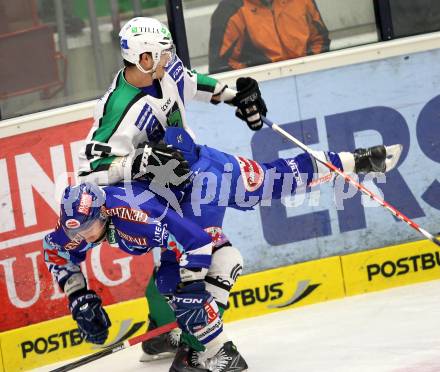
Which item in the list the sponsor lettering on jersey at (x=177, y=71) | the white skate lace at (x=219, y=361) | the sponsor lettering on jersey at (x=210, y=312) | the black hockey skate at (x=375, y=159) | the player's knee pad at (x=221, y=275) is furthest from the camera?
the black hockey skate at (x=375, y=159)

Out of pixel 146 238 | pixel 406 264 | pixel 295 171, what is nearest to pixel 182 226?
pixel 146 238

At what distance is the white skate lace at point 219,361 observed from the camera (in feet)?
14.6

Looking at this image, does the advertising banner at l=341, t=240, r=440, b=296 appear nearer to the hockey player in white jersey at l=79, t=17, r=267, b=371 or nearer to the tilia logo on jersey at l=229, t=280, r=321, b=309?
the tilia logo on jersey at l=229, t=280, r=321, b=309

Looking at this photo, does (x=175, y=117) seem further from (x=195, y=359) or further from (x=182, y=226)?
(x=195, y=359)

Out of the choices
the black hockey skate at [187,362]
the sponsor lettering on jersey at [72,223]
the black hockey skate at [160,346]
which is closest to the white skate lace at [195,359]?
the black hockey skate at [187,362]

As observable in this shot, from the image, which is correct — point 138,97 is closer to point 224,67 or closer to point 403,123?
point 224,67

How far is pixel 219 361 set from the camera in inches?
176

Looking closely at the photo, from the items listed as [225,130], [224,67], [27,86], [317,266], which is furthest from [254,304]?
[27,86]

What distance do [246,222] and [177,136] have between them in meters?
1.17

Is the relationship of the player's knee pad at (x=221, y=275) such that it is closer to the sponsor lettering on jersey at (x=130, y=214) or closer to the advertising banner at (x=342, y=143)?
the sponsor lettering on jersey at (x=130, y=214)

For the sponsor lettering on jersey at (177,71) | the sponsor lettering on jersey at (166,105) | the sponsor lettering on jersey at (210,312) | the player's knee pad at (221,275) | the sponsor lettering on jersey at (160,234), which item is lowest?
the sponsor lettering on jersey at (210,312)

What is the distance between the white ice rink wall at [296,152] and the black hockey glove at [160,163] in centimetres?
118

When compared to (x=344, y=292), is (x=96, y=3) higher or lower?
higher

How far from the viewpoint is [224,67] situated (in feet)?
19.1
